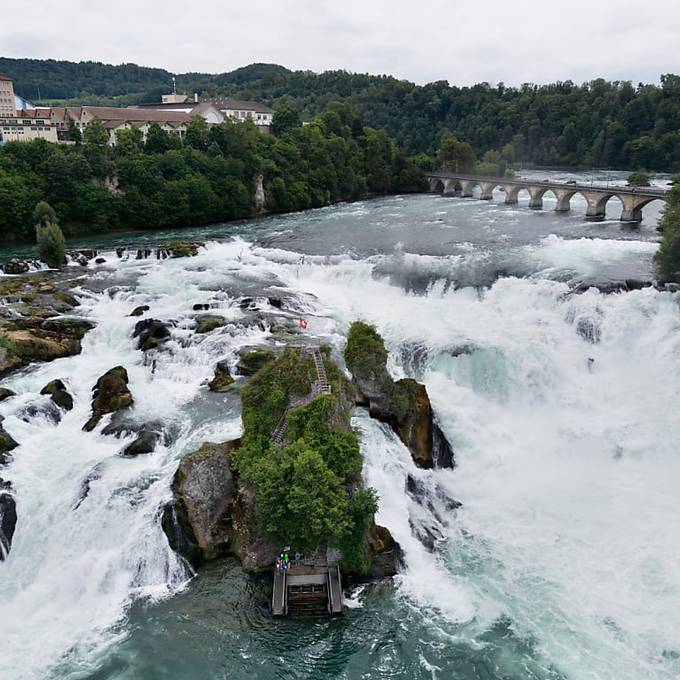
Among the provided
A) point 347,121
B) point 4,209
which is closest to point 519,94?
point 347,121

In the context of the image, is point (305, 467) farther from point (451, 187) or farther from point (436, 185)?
point (436, 185)

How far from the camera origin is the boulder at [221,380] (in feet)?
83.8

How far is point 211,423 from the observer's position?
897 inches

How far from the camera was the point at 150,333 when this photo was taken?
30.0 metres

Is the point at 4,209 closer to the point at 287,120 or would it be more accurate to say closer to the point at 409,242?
the point at 409,242

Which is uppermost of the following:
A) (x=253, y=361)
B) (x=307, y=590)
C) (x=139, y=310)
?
(x=139, y=310)

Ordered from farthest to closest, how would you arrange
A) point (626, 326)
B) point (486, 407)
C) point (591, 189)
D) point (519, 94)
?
point (519, 94)
point (591, 189)
point (626, 326)
point (486, 407)

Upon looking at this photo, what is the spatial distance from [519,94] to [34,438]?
5044 inches

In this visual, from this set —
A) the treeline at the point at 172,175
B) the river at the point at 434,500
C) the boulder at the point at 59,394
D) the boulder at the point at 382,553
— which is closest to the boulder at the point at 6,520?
the river at the point at 434,500

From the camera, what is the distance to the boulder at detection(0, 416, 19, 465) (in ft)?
67.1

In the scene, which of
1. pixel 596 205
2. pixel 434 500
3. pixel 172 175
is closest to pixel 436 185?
pixel 596 205

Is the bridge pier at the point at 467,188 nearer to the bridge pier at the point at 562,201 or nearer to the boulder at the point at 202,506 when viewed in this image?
the bridge pier at the point at 562,201

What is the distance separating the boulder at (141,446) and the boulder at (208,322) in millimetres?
9707

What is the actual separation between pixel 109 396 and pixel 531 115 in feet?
361
